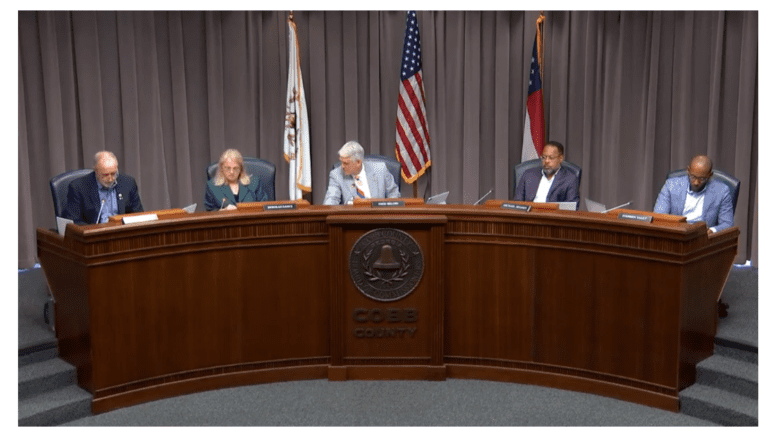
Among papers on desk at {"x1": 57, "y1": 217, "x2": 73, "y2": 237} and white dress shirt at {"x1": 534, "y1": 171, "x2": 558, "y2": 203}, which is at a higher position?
white dress shirt at {"x1": 534, "y1": 171, "x2": 558, "y2": 203}

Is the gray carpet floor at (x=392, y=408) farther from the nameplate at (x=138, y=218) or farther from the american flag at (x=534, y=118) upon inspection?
the american flag at (x=534, y=118)

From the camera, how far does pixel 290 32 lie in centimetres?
749

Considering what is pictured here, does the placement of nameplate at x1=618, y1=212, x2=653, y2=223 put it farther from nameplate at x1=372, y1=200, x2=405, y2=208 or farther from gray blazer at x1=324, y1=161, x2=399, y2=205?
gray blazer at x1=324, y1=161, x2=399, y2=205

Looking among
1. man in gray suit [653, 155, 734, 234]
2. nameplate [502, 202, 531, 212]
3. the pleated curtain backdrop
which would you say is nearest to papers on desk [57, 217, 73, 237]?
nameplate [502, 202, 531, 212]

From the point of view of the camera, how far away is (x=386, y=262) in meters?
4.71

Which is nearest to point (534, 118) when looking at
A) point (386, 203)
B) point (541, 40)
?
point (541, 40)

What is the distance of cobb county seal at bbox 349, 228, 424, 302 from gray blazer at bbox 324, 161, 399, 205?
1139 mm

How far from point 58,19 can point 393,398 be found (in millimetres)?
A: 4730

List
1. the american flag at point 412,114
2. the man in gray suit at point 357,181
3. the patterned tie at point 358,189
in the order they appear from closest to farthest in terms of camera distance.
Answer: the man in gray suit at point 357,181 < the patterned tie at point 358,189 < the american flag at point 412,114

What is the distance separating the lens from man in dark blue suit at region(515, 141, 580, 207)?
5938mm

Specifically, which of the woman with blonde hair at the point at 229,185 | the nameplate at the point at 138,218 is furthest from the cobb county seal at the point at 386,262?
the woman with blonde hair at the point at 229,185

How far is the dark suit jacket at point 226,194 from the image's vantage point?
5.62 metres

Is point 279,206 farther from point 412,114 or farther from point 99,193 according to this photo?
point 412,114

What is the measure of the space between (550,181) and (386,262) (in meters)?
1.85
